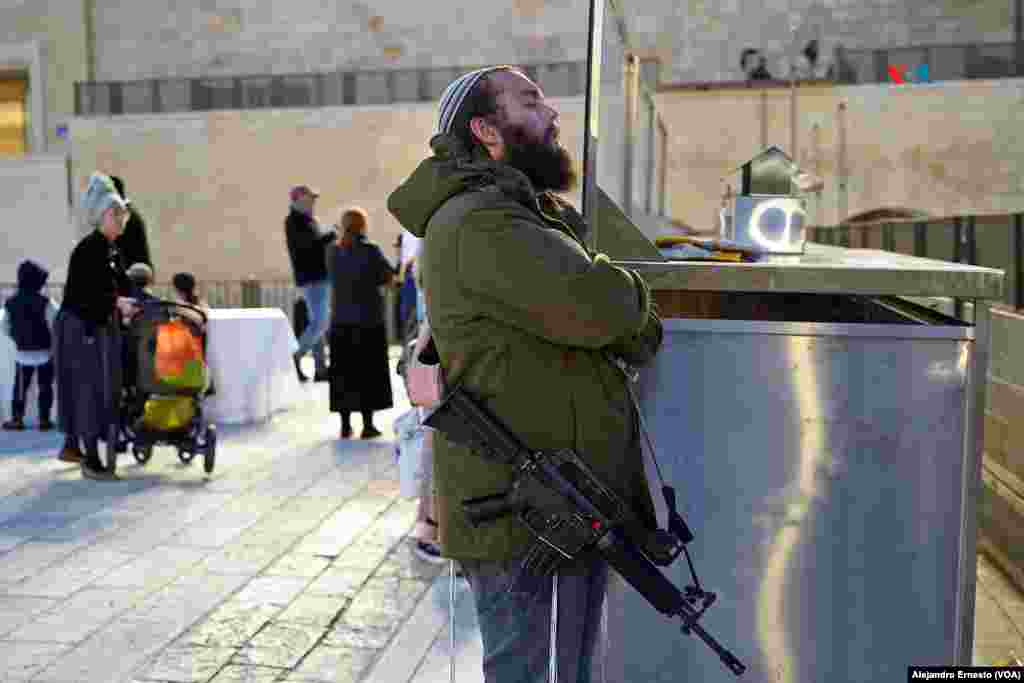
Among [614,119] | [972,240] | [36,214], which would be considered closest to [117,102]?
[36,214]

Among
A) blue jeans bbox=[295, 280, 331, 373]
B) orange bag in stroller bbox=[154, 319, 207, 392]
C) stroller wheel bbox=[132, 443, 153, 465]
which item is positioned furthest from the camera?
blue jeans bbox=[295, 280, 331, 373]

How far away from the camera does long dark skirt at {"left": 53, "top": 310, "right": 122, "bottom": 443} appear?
711 centimetres

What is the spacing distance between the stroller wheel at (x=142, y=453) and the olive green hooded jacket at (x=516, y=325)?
18.3ft

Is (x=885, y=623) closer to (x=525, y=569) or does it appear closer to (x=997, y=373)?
(x=525, y=569)

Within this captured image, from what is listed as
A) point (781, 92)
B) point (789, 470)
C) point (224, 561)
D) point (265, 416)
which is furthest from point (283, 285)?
point (789, 470)

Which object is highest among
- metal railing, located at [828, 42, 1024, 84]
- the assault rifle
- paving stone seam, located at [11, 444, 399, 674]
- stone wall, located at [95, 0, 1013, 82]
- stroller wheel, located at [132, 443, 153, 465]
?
stone wall, located at [95, 0, 1013, 82]

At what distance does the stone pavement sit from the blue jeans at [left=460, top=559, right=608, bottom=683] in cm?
159

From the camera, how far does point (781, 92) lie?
24.8 m

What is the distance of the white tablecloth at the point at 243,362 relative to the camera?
9500 mm

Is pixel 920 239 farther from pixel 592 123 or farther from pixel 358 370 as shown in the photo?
pixel 592 123

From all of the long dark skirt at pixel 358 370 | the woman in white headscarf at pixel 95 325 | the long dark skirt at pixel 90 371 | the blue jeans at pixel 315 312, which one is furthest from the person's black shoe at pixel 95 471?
the blue jeans at pixel 315 312

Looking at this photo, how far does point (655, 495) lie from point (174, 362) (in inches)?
208

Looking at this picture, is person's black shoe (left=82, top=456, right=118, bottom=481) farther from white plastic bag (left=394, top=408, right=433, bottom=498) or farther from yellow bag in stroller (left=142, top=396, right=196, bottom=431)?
white plastic bag (left=394, top=408, right=433, bottom=498)

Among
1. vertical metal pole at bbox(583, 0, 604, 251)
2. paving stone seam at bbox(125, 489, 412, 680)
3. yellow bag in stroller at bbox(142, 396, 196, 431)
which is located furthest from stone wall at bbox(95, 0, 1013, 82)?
vertical metal pole at bbox(583, 0, 604, 251)
